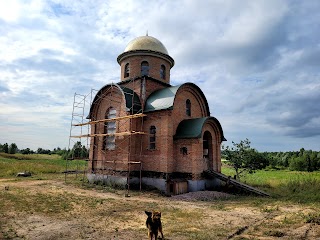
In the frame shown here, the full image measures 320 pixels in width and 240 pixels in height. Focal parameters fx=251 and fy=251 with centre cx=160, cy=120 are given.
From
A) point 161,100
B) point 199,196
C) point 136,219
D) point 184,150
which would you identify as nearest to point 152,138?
point 184,150

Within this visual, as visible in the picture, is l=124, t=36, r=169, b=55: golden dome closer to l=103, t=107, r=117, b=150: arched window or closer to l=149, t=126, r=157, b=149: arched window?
l=103, t=107, r=117, b=150: arched window

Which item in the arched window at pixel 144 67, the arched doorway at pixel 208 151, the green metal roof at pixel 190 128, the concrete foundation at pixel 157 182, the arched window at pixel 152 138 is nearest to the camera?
the concrete foundation at pixel 157 182

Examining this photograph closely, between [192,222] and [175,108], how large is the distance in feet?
32.1

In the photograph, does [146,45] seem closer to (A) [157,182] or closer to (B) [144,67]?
(B) [144,67]

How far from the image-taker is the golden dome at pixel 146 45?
2039 centimetres

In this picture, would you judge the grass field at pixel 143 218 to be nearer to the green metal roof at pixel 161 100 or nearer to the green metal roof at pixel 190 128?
the green metal roof at pixel 190 128

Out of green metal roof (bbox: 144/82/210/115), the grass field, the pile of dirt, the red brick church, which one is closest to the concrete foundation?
the red brick church

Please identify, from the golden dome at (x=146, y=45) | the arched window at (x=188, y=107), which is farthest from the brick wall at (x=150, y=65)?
the arched window at (x=188, y=107)

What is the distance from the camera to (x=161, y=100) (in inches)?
681

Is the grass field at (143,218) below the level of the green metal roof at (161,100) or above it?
below

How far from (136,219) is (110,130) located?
11.0 metres

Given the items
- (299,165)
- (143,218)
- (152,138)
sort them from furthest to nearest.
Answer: (299,165) < (152,138) < (143,218)

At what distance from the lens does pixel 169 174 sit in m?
16.1

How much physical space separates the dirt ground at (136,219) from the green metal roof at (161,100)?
252 inches
